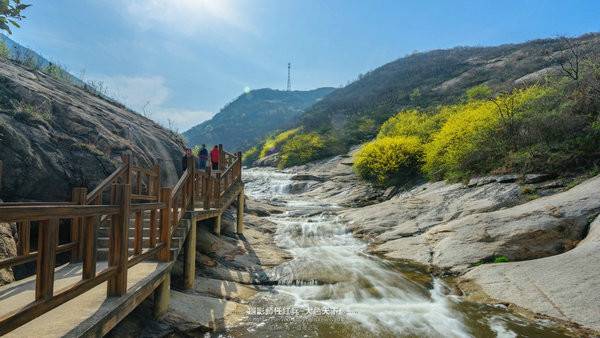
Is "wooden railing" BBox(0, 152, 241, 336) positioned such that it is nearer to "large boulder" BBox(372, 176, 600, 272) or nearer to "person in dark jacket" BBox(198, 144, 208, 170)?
"person in dark jacket" BBox(198, 144, 208, 170)

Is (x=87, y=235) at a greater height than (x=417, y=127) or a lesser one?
lesser

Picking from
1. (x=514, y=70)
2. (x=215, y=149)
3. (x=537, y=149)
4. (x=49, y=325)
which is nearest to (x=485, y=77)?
(x=514, y=70)

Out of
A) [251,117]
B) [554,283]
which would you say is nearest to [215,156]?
[554,283]

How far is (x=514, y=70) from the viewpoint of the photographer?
4016 cm

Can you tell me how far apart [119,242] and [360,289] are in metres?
5.50

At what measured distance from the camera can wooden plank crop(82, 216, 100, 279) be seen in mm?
3832

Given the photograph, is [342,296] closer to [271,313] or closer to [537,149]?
[271,313]

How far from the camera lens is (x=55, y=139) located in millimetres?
8836

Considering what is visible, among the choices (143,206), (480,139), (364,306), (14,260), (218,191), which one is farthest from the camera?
(480,139)

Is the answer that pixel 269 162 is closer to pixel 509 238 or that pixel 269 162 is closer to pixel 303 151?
pixel 303 151

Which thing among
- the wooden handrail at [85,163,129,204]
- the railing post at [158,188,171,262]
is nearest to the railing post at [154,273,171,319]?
the railing post at [158,188,171,262]

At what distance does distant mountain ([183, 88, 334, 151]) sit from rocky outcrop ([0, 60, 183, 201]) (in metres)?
84.5

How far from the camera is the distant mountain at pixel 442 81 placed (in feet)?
123

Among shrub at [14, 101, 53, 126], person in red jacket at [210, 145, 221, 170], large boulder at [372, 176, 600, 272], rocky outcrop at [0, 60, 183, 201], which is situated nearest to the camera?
rocky outcrop at [0, 60, 183, 201]
